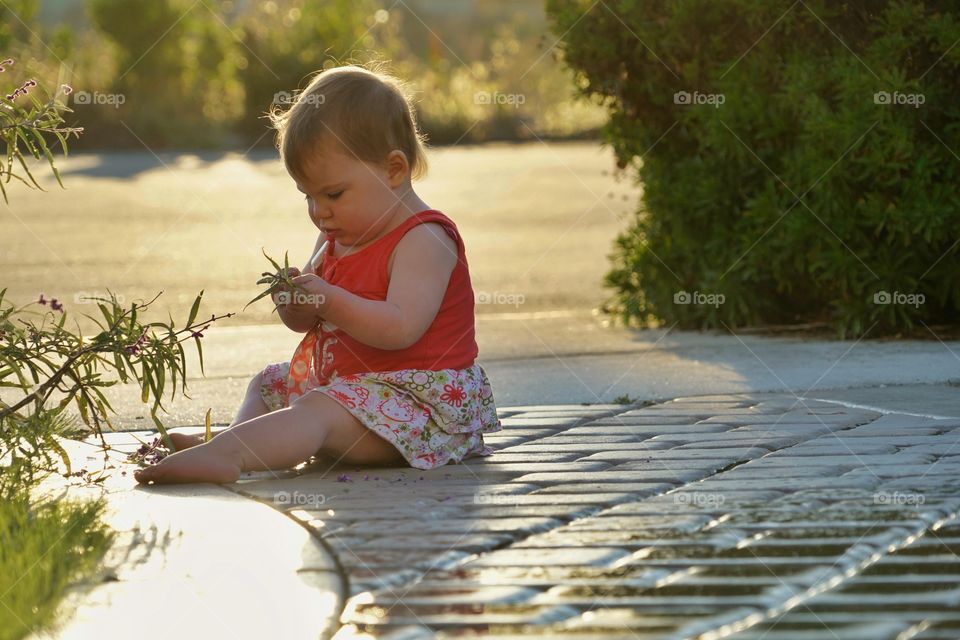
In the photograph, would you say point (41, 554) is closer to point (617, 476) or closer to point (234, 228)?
point (617, 476)

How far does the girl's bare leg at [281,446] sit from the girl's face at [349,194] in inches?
19.8

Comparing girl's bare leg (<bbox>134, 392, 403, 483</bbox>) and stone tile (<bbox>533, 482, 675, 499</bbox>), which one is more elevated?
girl's bare leg (<bbox>134, 392, 403, 483</bbox>)

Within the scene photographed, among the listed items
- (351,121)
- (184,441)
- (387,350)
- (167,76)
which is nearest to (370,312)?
(387,350)

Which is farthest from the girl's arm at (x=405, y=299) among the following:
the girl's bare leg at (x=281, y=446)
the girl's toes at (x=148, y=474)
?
the girl's toes at (x=148, y=474)

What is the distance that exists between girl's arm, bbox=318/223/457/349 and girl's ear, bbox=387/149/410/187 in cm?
15

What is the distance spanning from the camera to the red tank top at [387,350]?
4.14 meters

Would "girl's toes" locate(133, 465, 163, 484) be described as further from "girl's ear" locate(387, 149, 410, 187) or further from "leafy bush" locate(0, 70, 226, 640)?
"girl's ear" locate(387, 149, 410, 187)

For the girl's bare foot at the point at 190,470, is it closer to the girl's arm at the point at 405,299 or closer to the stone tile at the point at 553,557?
the girl's arm at the point at 405,299

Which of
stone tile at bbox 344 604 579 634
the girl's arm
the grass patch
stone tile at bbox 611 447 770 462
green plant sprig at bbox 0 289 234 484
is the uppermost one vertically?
the girl's arm

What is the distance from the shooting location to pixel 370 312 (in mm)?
3916

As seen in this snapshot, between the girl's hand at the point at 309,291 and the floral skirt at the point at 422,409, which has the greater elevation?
the girl's hand at the point at 309,291

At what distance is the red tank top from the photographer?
4.14 metres

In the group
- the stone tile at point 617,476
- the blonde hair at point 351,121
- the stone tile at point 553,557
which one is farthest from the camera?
the blonde hair at point 351,121

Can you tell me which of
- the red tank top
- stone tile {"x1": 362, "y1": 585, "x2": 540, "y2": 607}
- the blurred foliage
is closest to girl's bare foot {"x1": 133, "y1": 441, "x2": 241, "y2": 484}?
the red tank top
